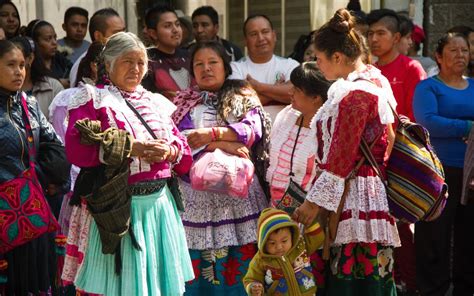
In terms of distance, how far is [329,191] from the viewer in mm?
5035

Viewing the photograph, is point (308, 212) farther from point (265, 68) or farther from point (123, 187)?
point (265, 68)

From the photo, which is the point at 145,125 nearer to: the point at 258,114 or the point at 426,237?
the point at 258,114

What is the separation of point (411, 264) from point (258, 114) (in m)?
2.06

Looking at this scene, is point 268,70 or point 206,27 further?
point 206,27

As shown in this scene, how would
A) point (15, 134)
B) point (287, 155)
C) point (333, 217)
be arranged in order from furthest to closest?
1. point (287, 155)
2. point (15, 134)
3. point (333, 217)

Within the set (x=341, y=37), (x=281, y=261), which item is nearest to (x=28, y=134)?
(x=281, y=261)

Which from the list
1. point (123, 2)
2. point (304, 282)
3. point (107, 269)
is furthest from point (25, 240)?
point (123, 2)

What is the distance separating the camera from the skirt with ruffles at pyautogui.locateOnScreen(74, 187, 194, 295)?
5.51 metres

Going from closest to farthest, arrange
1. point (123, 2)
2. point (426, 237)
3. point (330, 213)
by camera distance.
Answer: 1. point (330, 213)
2. point (426, 237)
3. point (123, 2)

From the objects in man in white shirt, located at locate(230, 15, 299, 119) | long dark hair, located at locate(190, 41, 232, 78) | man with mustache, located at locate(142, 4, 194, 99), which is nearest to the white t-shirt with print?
man in white shirt, located at locate(230, 15, 299, 119)

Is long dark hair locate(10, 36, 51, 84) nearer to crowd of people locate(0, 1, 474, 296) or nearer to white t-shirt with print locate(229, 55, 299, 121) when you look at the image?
crowd of people locate(0, 1, 474, 296)

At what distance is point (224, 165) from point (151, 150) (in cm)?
99

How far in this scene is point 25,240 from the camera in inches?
242

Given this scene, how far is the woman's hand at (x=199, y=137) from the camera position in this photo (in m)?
6.40
